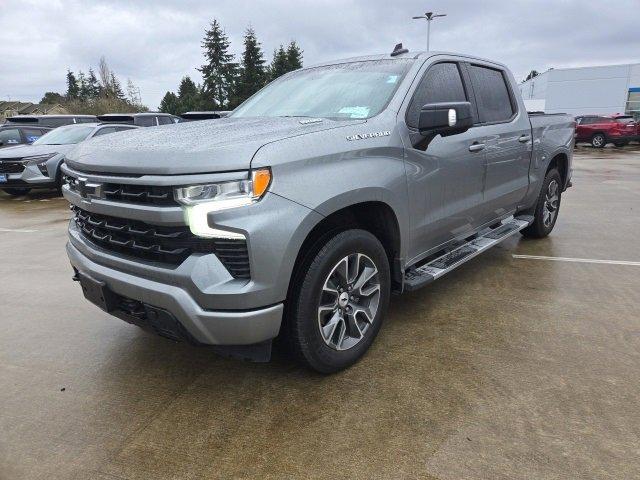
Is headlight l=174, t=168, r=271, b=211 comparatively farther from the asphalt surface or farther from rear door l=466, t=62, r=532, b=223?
rear door l=466, t=62, r=532, b=223

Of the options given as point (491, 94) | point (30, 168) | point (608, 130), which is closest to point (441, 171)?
point (491, 94)

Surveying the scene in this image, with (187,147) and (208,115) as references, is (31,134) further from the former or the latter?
(187,147)

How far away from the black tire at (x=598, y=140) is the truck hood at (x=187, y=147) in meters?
25.5

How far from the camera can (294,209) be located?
7.41 ft

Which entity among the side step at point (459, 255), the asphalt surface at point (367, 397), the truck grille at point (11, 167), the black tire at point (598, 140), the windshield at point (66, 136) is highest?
the windshield at point (66, 136)

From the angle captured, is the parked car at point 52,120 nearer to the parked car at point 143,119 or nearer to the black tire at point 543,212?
the parked car at point 143,119

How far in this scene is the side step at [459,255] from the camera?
10.6 feet

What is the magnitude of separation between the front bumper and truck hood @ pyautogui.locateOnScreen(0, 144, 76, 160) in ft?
28.5

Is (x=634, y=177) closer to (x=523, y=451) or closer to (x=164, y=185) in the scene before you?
(x=523, y=451)

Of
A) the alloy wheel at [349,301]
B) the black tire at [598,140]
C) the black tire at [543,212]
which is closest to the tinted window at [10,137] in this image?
the black tire at [543,212]

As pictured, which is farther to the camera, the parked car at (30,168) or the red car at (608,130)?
the red car at (608,130)

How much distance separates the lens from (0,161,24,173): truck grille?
9656 mm

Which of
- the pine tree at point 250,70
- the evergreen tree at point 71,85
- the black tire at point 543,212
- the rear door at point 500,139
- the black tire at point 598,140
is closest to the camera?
the rear door at point 500,139

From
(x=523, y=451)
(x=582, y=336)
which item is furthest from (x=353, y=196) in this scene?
(x=582, y=336)
